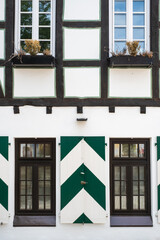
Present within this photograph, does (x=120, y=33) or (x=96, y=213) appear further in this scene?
(x=120, y=33)

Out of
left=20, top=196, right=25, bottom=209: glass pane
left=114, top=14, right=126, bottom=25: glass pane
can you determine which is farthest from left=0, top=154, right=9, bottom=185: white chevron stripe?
left=114, top=14, right=126, bottom=25: glass pane

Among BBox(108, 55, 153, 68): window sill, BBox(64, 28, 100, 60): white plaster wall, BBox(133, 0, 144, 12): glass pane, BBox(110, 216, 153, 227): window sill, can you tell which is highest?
BBox(133, 0, 144, 12): glass pane

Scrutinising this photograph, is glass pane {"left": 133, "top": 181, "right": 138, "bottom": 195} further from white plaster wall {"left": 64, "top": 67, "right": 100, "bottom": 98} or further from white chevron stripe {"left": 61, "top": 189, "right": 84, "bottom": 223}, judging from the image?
white plaster wall {"left": 64, "top": 67, "right": 100, "bottom": 98}

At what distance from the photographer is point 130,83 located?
558cm

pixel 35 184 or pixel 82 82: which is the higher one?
pixel 82 82

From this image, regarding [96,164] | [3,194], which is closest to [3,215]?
[3,194]

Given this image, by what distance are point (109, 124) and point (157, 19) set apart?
2225mm

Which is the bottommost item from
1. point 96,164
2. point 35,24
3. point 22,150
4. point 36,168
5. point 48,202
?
→ point 48,202

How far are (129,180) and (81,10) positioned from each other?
11.2 ft

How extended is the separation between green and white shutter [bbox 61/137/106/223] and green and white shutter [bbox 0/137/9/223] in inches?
41.9

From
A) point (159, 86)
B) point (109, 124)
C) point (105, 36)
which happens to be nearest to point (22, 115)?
point (109, 124)

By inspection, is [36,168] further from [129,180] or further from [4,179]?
[129,180]

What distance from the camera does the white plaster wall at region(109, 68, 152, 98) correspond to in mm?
5578


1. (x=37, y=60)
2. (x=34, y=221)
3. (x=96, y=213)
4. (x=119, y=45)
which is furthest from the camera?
(x=119, y=45)
